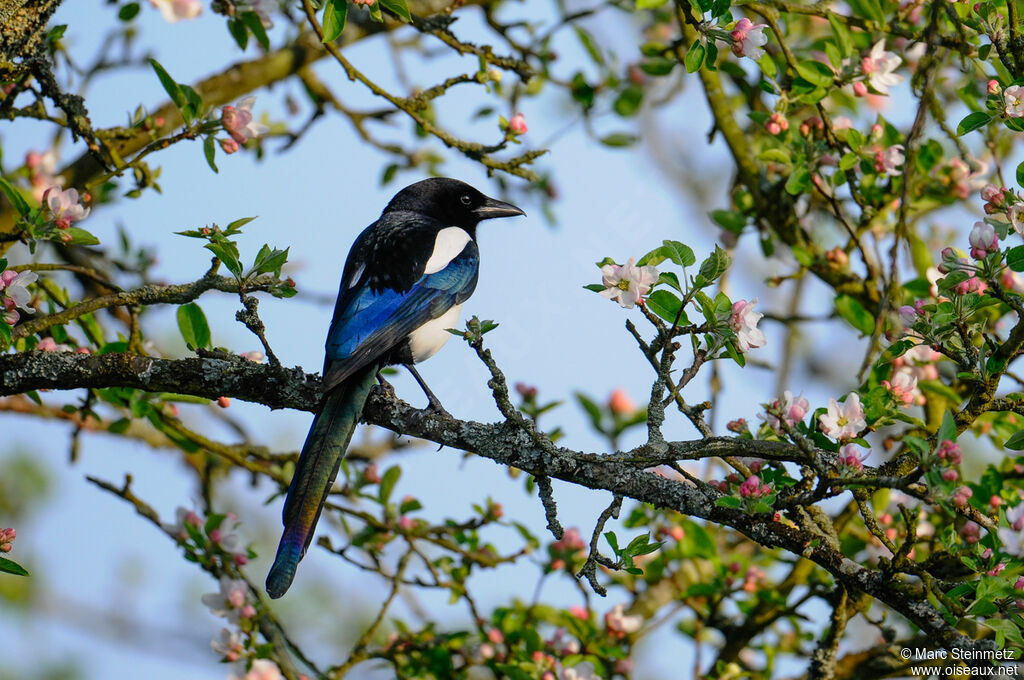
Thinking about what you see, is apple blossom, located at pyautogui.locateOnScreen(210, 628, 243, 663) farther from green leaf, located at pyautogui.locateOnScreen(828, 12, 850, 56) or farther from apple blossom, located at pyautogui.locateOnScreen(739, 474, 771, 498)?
green leaf, located at pyautogui.locateOnScreen(828, 12, 850, 56)

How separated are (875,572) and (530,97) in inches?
115

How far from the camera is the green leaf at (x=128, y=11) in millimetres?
3812

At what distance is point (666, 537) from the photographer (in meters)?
4.00

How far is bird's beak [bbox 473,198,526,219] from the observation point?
4711mm

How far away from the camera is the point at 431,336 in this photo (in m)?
3.77

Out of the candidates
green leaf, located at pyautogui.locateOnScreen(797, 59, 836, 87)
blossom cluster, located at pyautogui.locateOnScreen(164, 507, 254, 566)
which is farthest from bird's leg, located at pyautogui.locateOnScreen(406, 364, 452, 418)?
green leaf, located at pyautogui.locateOnScreen(797, 59, 836, 87)

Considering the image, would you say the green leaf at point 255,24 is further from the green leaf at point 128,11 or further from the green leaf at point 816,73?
the green leaf at point 816,73

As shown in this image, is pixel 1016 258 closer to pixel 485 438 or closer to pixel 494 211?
pixel 485 438

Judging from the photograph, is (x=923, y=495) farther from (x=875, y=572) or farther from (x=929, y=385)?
(x=929, y=385)

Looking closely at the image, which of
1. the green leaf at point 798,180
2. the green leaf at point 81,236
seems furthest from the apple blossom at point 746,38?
the green leaf at point 81,236

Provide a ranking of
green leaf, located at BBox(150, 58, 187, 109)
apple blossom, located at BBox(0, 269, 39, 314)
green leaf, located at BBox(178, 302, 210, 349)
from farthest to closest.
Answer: green leaf, located at BBox(150, 58, 187, 109), green leaf, located at BBox(178, 302, 210, 349), apple blossom, located at BBox(0, 269, 39, 314)

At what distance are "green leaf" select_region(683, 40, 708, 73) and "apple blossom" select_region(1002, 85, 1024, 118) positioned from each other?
76 cm

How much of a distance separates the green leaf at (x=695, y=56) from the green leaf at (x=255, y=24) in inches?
62.3

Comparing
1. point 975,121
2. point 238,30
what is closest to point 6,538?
point 238,30
